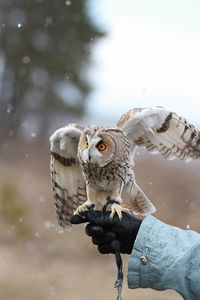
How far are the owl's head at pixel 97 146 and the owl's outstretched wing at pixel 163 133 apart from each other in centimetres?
15

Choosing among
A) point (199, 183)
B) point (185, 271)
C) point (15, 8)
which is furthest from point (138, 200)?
point (15, 8)

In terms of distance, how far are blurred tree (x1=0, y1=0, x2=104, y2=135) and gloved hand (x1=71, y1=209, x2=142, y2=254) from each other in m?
6.80

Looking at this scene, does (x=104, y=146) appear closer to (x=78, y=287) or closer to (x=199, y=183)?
(x=78, y=287)

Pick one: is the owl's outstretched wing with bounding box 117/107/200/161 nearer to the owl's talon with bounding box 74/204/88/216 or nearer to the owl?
the owl

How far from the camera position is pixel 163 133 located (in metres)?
1.54

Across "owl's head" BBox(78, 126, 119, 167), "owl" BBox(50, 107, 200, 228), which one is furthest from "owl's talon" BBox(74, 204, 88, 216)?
"owl's head" BBox(78, 126, 119, 167)

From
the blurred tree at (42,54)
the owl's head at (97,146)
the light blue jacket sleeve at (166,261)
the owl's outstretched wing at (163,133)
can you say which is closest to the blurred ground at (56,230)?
the blurred tree at (42,54)

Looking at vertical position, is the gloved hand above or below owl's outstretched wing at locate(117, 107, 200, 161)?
below

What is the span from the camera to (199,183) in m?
7.83

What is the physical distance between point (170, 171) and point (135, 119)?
573cm

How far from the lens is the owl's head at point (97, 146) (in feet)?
4.21

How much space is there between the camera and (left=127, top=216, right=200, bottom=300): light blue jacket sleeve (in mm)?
1035

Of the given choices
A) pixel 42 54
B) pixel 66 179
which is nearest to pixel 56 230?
pixel 42 54

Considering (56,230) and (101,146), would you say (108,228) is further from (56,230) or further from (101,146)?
(56,230)
